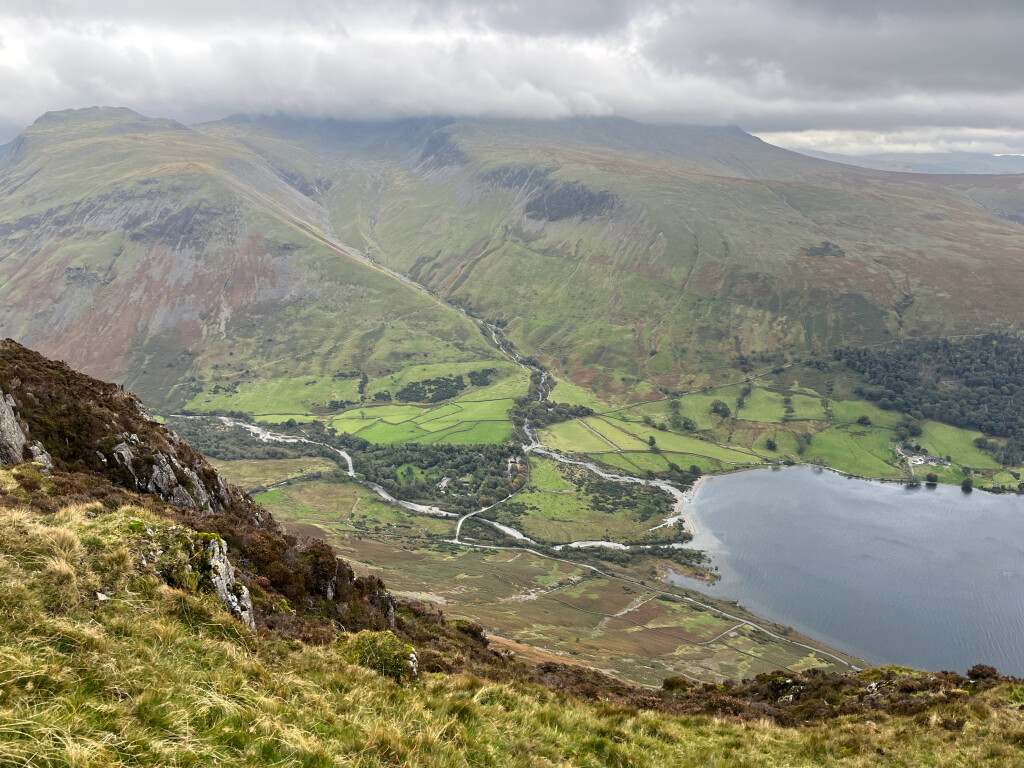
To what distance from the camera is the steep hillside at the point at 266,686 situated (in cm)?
721

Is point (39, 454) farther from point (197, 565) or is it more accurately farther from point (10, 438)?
point (197, 565)

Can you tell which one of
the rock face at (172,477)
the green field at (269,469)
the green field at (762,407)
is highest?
the rock face at (172,477)

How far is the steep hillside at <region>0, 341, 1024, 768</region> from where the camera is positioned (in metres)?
7.21

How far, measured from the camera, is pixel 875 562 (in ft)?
371


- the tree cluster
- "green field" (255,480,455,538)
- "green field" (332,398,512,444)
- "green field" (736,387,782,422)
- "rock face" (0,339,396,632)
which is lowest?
"green field" (255,480,455,538)

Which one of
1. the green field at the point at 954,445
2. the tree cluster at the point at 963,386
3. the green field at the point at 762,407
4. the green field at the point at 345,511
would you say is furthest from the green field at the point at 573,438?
the tree cluster at the point at 963,386

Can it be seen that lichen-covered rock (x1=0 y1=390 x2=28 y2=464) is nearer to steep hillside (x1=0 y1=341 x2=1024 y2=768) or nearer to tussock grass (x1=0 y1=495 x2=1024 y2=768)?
steep hillside (x1=0 y1=341 x2=1024 y2=768)

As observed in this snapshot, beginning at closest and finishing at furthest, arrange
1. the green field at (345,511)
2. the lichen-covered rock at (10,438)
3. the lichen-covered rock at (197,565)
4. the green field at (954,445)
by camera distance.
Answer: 1. the lichen-covered rock at (197,565)
2. the lichen-covered rock at (10,438)
3. the green field at (345,511)
4. the green field at (954,445)

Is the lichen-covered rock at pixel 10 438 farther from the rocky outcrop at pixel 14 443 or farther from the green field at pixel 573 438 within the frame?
the green field at pixel 573 438

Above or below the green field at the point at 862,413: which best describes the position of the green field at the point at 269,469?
below

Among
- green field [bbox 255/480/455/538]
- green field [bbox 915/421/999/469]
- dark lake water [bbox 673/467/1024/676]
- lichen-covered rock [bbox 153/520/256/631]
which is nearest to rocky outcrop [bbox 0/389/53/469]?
lichen-covered rock [bbox 153/520/256/631]

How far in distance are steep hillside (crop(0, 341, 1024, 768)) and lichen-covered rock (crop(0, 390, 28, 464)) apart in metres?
0.15

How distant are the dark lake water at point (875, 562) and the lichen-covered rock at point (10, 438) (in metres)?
104

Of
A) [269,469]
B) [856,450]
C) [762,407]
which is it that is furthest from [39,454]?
[762,407]
